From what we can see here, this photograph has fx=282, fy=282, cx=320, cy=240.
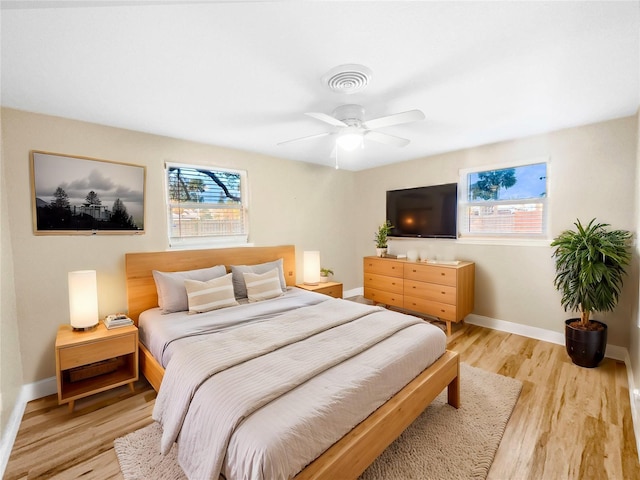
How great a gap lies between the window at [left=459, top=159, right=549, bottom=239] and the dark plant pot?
3.75ft

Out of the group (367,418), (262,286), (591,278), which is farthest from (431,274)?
(367,418)

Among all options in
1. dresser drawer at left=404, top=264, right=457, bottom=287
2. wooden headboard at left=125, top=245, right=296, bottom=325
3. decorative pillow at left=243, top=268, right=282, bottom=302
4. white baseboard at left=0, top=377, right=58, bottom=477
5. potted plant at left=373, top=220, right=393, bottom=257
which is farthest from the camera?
potted plant at left=373, top=220, right=393, bottom=257

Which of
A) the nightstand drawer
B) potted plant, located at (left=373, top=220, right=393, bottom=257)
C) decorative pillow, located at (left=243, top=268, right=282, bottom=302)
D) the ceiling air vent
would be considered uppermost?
the ceiling air vent

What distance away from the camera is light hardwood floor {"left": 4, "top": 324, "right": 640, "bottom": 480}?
5.57 ft

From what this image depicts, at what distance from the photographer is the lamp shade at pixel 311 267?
4.12m

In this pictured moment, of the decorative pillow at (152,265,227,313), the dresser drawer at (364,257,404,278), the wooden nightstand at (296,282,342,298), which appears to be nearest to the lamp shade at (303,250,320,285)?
the wooden nightstand at (296,282,342,298)

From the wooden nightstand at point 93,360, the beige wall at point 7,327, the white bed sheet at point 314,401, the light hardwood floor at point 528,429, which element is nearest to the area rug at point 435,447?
the light hardwood floor at point 528,429

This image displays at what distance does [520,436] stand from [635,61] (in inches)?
101

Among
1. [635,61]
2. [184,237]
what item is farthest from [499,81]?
[184,237]

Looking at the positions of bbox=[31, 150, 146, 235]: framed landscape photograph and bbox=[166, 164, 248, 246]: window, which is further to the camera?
bbox=[166, 164, 248, 246]: window

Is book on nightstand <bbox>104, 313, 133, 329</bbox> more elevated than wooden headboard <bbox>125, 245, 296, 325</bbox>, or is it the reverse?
wooden headboard <bbox>125, 245, 296, 325</bbox>

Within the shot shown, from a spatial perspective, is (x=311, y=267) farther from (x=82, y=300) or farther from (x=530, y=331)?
(x=530, y=331)

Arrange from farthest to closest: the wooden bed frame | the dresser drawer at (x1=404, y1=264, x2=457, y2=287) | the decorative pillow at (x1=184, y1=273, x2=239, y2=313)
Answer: the dresser drawer at (x1=404, y1=264, x2=457, y2=287) < the decorative pillow at (x1=184, y1=273, x2=239, y2=313) < the wooden bed frame

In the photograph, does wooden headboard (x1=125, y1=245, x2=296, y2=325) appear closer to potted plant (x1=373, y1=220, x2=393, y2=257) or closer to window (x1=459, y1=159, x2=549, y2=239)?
potted plant (x1=373, y1=220, x2=393, y2=257)
